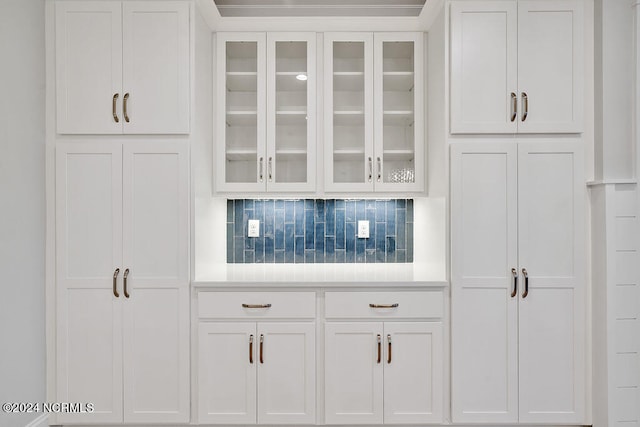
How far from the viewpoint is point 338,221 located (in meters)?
2.83

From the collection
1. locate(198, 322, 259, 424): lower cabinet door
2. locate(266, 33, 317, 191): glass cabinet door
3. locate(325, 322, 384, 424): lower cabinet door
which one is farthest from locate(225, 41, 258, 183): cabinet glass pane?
locate(325, 322, 384, 424): lower cabinet door


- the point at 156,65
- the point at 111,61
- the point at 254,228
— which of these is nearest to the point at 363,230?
the point at 254,228

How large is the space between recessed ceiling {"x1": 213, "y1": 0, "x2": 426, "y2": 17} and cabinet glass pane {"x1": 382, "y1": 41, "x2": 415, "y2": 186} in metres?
0.45

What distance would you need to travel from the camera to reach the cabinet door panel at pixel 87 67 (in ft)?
7.00

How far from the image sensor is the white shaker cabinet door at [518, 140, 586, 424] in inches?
84.1

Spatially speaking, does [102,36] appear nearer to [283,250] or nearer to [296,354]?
[283,250]

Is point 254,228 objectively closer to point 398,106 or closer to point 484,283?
point 398,106

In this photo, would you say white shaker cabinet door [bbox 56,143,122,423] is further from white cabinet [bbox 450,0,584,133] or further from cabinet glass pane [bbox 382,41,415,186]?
white cabinet [bbox 450,0,584,133]

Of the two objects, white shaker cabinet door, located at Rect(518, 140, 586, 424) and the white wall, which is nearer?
the white wall

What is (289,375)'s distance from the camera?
7.03ft

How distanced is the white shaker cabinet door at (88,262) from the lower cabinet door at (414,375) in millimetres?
1431

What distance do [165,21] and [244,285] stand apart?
57.0 inches

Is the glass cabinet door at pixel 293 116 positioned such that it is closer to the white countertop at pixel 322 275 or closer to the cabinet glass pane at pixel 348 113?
the cabinet glass pane at pixel 348 113

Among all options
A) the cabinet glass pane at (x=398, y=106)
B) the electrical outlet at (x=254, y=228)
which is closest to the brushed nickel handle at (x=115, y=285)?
the electrical outlet at (x=254, y=228)
